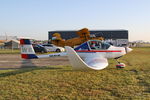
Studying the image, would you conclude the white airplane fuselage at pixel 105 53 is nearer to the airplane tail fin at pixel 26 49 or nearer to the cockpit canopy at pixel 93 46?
the cockpit canopy at pixel 93 46

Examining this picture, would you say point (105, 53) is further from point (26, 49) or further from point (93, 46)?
point (26, 49)

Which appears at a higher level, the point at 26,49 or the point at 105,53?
the point at 26,49

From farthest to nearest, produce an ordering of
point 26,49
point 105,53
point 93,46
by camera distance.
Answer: point 105,53 < point 93,46 < point 26,49

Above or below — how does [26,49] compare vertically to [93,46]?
below

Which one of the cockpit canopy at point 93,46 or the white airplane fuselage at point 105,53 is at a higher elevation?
the cockpit canopy at point 93,46

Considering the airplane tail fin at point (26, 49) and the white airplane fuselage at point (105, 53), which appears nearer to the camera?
the airplane tail fin at point (26, 49)

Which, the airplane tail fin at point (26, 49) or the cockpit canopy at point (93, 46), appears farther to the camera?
the cockpit canopy at point (93, 46)

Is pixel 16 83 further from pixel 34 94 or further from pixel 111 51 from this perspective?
pixel 111 51

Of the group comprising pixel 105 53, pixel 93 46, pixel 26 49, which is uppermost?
pixel 93 46

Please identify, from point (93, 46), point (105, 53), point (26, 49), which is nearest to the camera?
point (26, 49)

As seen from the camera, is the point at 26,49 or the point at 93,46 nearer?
the point at 26,49

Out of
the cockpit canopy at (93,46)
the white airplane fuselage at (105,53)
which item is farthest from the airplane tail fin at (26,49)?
the cockpit canopy at (93,46)

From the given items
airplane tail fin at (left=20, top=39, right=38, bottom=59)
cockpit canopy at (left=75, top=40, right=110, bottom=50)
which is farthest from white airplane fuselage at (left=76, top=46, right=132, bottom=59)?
airplane tail fin at (left=20, top=39, right=38, bottom=59)

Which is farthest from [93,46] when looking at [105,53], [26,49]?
[26,49]
